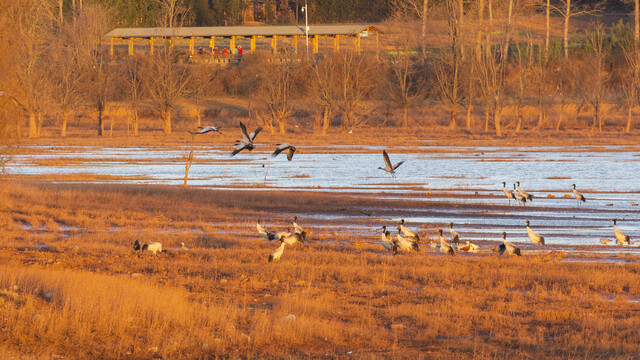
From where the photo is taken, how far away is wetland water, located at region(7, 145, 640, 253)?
961 inches

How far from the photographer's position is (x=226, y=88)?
8369cm

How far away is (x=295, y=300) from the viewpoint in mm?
12742

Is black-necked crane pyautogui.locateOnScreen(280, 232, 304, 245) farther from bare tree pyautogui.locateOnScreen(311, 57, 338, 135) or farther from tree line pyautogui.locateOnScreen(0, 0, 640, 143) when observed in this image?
bare tree pyautogui.locateOnScreen(311, 57, 338, 135)

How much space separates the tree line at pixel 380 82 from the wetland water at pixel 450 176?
31.5 feet

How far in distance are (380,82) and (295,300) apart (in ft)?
207

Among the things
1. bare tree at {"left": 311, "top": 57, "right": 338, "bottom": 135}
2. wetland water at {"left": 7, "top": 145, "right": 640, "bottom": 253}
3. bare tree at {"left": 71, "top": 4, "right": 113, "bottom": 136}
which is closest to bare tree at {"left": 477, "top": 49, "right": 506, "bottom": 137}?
wetland water at {"left": 7, "top": 145, "right": 640, "bottom": 253}

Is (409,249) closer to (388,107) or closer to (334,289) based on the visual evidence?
(334,289)

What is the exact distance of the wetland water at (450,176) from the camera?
80.1ft

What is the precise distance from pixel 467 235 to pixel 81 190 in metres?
15.0

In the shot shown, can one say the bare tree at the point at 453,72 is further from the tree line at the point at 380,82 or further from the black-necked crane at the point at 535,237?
the black-necked crane at the point at 535,237

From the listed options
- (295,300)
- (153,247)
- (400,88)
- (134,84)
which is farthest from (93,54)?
(295,300)

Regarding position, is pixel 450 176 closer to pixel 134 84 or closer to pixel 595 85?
pixel 595 85

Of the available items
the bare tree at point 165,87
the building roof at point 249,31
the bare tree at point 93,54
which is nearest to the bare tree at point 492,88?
the building roof at point 249,31

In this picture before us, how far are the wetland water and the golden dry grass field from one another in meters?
4.70
